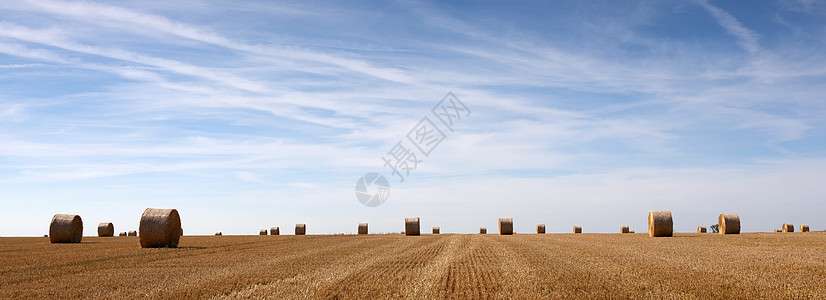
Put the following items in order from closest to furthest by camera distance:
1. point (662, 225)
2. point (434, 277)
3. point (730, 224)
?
point (434, 277)
point (662, 225)
point (730, 224)

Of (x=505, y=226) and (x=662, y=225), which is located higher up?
(x=662, y=225)

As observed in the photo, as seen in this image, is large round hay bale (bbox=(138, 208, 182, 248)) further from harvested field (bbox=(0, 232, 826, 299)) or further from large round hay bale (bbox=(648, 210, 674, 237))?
large round hay bale (bbox=(648, 210, 674, 237))

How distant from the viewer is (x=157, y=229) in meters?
24.8

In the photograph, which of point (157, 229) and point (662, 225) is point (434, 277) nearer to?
point (157, 229)

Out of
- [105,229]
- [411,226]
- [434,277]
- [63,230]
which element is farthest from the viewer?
[105,229]

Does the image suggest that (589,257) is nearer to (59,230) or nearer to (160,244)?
(160,244)

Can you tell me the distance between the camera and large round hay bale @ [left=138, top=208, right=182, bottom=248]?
24.8 metres

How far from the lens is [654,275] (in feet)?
37.5

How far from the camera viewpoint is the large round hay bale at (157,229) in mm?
24750

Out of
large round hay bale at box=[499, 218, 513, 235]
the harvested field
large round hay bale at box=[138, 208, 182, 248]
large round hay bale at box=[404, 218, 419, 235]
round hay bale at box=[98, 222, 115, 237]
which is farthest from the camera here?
round hay bale at box=[98, 222, 115, 237]

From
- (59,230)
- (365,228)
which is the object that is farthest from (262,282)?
(365,228)

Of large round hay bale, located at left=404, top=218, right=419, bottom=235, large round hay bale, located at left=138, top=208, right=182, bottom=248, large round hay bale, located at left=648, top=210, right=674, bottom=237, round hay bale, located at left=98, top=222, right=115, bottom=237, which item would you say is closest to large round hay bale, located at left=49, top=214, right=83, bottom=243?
large round hay bale, located at left=138, top=208, right=182, bottom=248

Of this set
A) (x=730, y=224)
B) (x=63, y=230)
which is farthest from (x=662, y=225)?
(x=63, y=230)

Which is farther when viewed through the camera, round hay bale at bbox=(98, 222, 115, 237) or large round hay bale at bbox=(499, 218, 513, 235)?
round hay bale at bbox=(98, 222, 115, 237)
